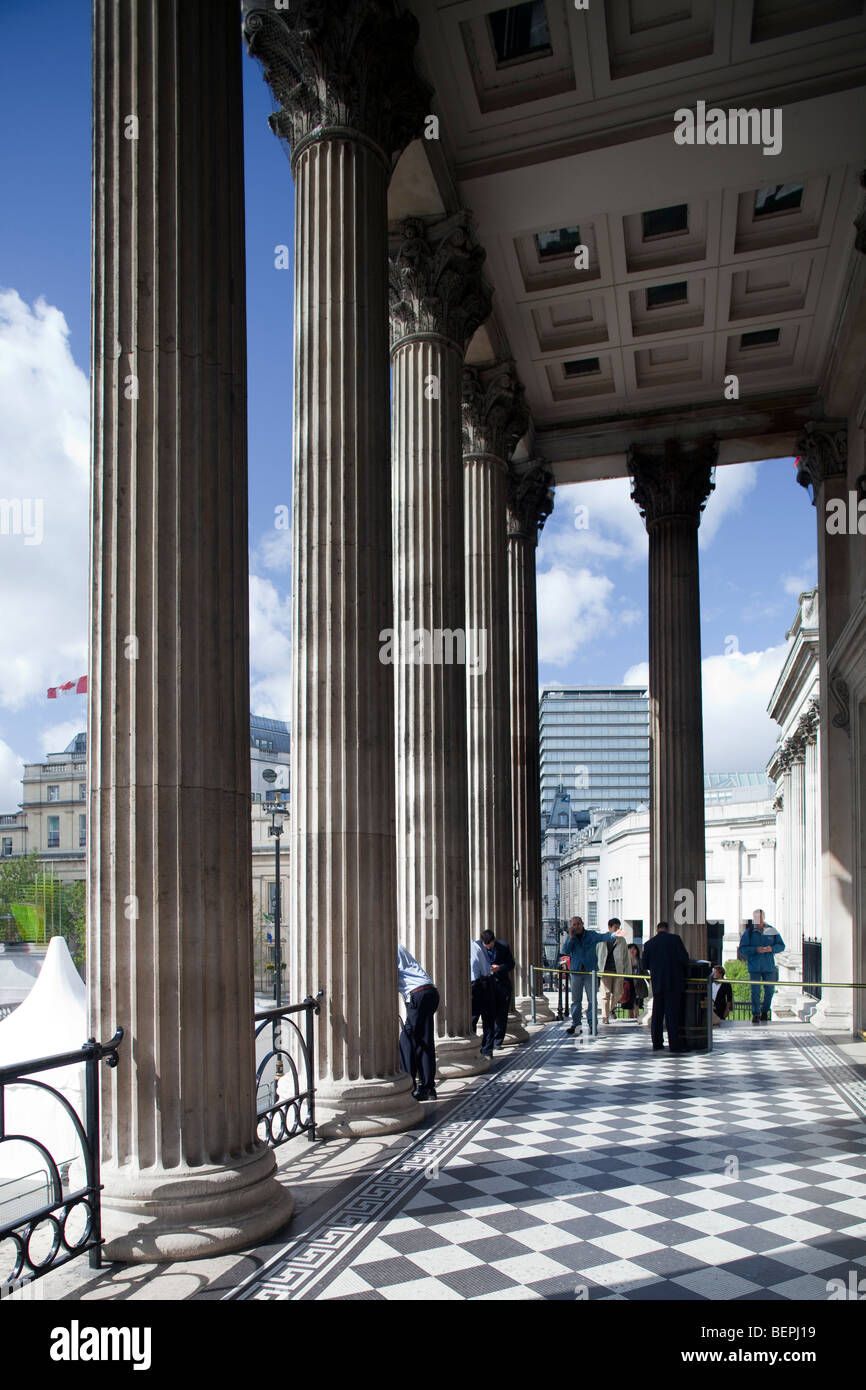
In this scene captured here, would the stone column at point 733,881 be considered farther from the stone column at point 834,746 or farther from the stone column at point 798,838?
the stone column at point 834,746

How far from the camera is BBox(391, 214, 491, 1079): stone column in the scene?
43.1 feet

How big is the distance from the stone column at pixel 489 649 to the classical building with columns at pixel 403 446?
0.07 meters

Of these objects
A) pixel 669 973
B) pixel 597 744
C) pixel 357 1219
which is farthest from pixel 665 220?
pixel 597 744

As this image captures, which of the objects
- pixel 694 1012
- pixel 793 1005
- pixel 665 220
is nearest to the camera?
pixel 694 1012

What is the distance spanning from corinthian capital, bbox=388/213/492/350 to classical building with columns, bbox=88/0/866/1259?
0.17ft

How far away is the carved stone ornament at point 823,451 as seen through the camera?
22.1 meters

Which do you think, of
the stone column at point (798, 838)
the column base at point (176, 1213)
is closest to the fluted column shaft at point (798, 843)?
the stone column at point (798, 838)

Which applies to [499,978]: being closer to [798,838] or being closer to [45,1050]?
[45,1050]

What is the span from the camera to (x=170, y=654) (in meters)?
6.42

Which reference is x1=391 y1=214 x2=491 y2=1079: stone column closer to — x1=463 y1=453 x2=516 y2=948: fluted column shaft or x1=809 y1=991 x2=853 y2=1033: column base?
x1=463 y1=453 x2=516 y2=948: fluted column shaft

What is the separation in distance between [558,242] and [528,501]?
21.3 ft

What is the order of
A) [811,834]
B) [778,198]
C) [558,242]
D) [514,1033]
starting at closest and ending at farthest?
[514,1033] < [778,198] < [558,242] < [811,834]

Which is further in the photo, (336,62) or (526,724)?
(526,724)
